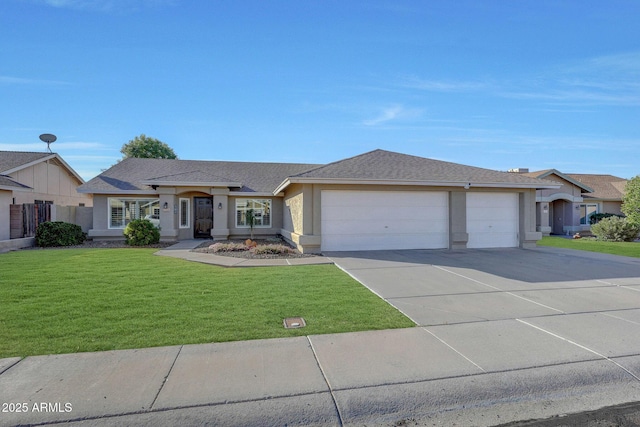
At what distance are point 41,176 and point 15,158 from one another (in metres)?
1.51

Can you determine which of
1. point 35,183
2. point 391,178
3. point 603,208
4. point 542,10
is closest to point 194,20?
point 391,178

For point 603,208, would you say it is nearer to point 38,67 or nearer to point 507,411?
point 507,411

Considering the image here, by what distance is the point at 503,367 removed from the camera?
3689mm

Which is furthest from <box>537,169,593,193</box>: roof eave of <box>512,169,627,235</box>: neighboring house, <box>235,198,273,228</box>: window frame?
<box>235,198,273,228</box>: window frame

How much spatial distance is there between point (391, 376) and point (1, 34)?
13.3m

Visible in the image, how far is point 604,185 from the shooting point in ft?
94.9

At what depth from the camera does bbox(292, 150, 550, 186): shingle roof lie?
12.9 m

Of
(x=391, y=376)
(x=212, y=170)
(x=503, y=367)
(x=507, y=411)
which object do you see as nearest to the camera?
(x=507, y=411)

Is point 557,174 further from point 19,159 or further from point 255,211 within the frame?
point 19,159

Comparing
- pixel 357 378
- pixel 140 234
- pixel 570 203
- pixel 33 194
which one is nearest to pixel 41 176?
pixel 33 194

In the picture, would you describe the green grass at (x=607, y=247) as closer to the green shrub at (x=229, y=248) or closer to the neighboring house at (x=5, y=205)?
the green shrub at (x=229, y=248)

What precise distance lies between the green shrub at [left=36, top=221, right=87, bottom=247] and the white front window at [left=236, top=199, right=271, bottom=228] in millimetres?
7856

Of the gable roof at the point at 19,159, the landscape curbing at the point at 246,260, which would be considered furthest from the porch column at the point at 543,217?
the gable roof at the point at 19,159

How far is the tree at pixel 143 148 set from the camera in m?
39.1
